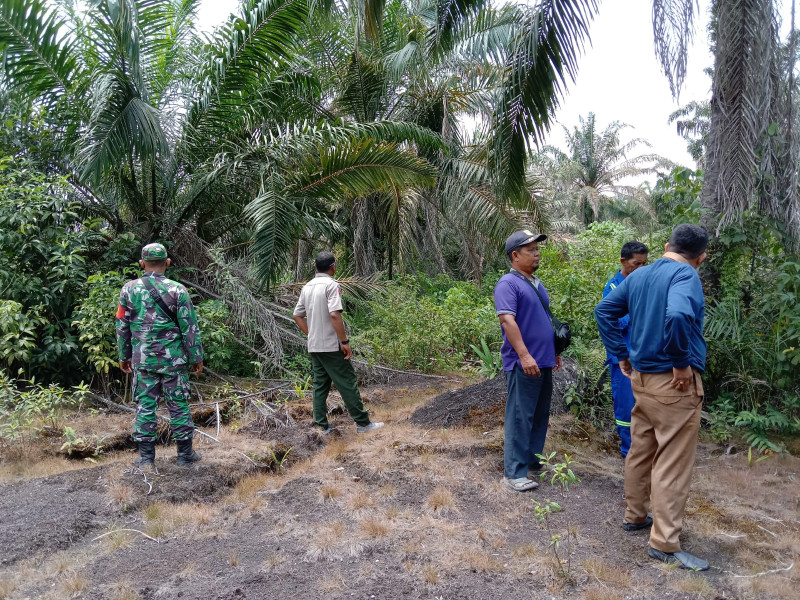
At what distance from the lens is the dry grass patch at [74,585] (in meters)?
2.97

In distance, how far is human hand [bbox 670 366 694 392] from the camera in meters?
3.07

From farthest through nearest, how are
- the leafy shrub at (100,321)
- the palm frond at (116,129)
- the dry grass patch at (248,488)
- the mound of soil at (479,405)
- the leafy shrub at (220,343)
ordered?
the leafy shrub at (220,343)
the palm frond at (116,129)
the leafy shrub at (100,321)
the mound of soil at (479,405)
the dry grass patch at (248,488)

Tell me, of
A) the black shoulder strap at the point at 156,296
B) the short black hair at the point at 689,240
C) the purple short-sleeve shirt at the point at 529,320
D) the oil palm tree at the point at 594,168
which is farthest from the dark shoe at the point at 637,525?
the oil palm tree at the point at 594,168

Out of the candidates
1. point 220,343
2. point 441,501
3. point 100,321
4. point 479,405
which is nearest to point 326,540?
point 441,501

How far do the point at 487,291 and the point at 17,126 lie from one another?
34.7 ft

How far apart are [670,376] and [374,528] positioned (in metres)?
1.98

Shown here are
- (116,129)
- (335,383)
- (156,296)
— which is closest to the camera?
(156,296)

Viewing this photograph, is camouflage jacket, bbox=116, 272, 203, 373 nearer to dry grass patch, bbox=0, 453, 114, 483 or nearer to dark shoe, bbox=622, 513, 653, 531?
dry grass patch, bbox=0, 453, 114, 483

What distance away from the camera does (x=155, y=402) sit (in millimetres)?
4746

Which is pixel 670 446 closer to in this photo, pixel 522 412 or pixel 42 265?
pixel 522 412

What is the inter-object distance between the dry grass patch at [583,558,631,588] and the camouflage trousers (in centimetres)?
330

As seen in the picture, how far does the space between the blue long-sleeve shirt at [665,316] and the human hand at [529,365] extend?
0.65m

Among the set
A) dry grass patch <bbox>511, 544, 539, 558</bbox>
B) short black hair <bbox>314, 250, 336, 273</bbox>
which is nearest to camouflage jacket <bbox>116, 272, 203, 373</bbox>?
short black hair <bbox>314, 250, 336, 273</bbox>

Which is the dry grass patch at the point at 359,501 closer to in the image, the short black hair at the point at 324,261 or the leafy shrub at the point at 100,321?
the short black hair at the point at 324,261
